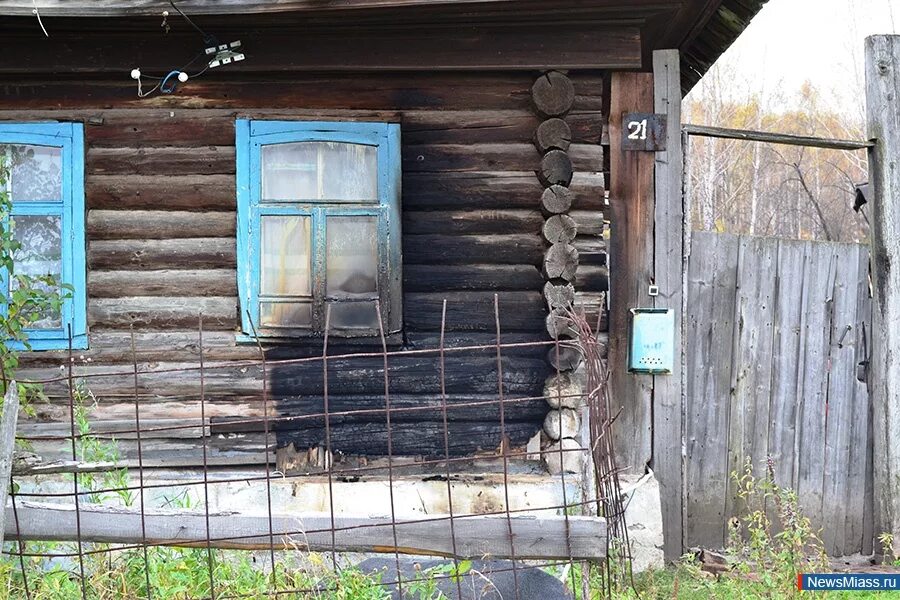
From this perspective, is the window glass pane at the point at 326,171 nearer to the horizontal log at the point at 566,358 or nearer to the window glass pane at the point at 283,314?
the window glass pane at the point at 283,314

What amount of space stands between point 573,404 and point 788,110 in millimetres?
23039

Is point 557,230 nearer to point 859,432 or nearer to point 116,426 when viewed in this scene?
point 859,432

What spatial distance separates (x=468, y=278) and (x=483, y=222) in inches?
13.5

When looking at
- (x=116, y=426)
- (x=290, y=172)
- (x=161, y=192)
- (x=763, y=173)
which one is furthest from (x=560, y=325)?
(x=763, y=173)

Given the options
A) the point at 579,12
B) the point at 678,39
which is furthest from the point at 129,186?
the point at 678,39

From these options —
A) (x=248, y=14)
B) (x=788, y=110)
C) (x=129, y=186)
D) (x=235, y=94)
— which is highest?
(x=788, y=110)

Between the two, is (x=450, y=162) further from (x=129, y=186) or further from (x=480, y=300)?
(x=129, y=186)

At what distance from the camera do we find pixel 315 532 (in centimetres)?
347

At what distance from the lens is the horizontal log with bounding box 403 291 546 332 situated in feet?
18.6

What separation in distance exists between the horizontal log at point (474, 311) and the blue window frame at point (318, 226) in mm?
109

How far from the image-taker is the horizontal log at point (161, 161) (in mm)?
5574

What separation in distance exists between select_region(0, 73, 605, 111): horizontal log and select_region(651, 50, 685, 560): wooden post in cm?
51

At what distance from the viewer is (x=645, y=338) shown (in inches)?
230

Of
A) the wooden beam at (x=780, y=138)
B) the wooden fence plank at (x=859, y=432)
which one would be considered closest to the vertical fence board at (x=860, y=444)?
the wooden fence plank at (x=859, y=432)
